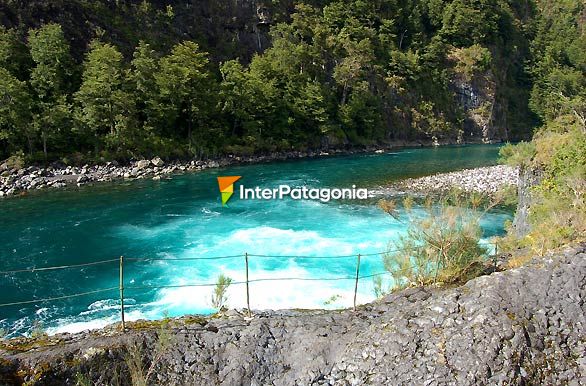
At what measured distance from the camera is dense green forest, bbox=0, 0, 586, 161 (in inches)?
1469

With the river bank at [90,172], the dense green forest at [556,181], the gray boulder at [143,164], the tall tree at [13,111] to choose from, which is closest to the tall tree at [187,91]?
the river bank at [90,172]

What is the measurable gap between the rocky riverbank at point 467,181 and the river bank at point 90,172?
16843mm

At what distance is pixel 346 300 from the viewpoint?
541 inches

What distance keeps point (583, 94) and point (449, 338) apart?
259 feet

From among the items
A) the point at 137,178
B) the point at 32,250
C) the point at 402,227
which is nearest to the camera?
the point at 32,250

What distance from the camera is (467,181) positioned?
31891mm

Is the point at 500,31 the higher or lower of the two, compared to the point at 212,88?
higher

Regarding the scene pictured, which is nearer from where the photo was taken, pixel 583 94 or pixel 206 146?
pixel 206 146

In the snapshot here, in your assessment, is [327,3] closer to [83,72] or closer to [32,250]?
[83,72]

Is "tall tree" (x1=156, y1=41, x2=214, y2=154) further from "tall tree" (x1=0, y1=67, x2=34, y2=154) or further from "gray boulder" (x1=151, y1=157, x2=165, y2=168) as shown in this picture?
"tall tree" (x1=0, y1=67, x2=34, y2=154)

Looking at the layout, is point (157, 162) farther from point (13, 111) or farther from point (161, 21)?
point (161, 21)

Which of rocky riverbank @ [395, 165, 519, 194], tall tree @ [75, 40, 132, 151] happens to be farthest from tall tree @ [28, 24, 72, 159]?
rocky riverbank @ [395, 165, 519, 194]

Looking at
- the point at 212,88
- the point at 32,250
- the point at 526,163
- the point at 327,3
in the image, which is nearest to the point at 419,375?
the point at 526,163

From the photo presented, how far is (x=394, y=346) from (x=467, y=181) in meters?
27.5
